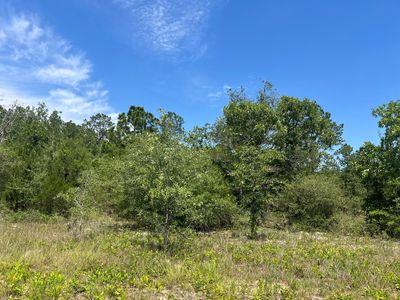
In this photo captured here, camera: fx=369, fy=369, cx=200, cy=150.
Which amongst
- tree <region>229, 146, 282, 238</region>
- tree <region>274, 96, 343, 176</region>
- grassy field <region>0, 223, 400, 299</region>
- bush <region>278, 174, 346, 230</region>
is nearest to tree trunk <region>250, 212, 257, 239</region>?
tree <region>229, 146, 282, 238</region>

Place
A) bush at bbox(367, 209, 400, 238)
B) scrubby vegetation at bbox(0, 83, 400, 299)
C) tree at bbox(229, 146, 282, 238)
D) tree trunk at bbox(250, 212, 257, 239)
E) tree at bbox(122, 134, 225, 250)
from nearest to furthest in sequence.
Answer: scrubby vegetation at bbox(0, 83, 400, 299), tree at bbox(122, 134, 225, 250), tree trunk at bbox(250, 212, 257, 239), tree at bbox(229, 146, 282, 238), bush at bbox(367, 209, 400, 238)

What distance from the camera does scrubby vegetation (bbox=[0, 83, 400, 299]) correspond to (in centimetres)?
711

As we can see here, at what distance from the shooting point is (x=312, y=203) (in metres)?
20.0

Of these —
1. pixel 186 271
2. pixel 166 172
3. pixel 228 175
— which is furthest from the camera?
pixel 228 175

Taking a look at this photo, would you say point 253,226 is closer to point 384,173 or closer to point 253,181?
point 253,181

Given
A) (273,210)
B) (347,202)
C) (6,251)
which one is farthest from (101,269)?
(347,202)

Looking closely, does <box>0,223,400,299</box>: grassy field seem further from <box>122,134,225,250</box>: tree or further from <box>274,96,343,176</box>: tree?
<box>274,96,343,176</box>: tree

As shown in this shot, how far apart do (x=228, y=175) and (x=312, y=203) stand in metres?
5.60

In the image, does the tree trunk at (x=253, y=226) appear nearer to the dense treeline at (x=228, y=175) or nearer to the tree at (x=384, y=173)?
the dense treeline at (x=228, y=175)

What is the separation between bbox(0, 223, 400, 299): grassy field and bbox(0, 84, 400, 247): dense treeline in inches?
62.1

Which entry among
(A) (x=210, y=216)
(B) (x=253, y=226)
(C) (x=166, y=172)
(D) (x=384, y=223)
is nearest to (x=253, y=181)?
(B) (x=253, y=226)

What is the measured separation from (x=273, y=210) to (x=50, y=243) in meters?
13.6

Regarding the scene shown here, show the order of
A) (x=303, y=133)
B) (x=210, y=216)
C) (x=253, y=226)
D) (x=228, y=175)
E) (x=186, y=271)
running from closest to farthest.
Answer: (x=186, y=271) → (x=253, y=226) → (x=210, y=216) → (x=228, y=175) → (x=303, y=133)

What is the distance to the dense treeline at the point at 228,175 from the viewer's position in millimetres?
10398
